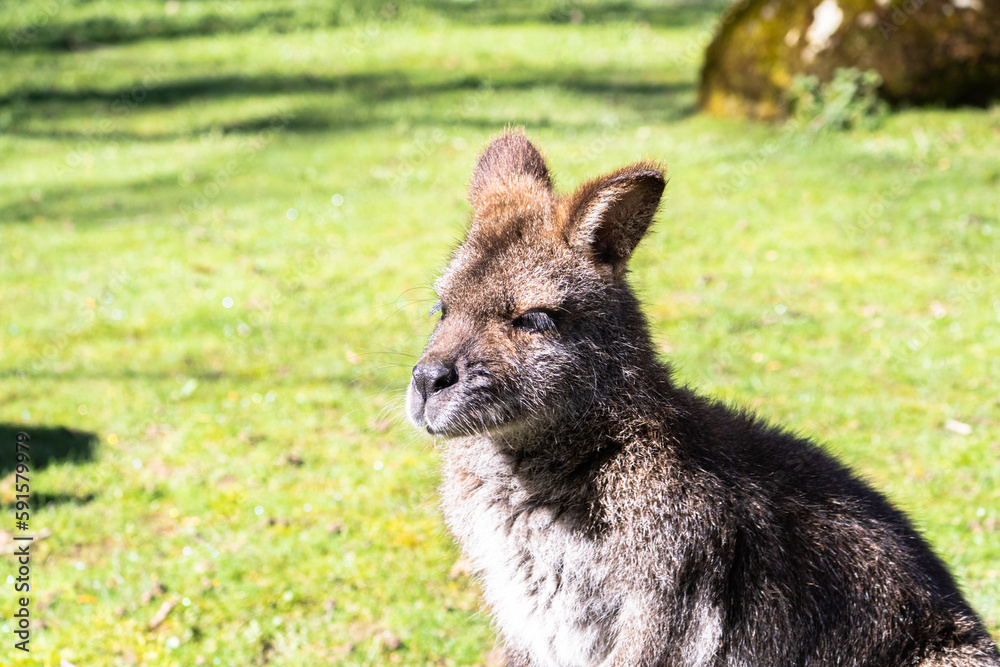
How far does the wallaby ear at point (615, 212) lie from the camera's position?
3.30 metres

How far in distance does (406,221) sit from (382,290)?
1.95 metres

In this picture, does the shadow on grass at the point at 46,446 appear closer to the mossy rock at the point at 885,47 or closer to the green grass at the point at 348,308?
the green grass at the point at 348,308

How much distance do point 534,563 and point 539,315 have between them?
89 cm

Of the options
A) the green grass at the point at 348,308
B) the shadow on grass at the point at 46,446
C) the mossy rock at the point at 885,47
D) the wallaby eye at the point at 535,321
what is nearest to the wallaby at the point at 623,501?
the wallaby eye at the point at 535,321

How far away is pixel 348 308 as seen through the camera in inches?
366

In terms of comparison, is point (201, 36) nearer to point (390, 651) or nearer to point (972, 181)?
point (972, 181)

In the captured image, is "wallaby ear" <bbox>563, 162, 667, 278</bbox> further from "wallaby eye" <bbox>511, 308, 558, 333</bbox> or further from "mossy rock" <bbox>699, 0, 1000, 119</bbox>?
"mossy rock" <bbox>699, 0, 1000, 119</bbox>

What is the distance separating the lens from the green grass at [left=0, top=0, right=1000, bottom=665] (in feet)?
17.7

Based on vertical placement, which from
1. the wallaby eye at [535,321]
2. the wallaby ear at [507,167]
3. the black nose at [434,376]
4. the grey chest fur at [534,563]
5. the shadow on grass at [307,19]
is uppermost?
the wallaby ear at [507,167]

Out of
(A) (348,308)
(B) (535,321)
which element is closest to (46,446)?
(A) (348,308)

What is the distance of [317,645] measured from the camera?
16.0 ft

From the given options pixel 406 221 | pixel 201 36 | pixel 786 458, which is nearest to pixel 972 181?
pixel 406 221

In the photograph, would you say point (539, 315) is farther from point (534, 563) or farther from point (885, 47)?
point (885, 47)

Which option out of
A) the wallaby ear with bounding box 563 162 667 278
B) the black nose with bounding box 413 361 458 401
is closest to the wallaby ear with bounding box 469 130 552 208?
the wallaby ear with bounding box 563 162 667 278
